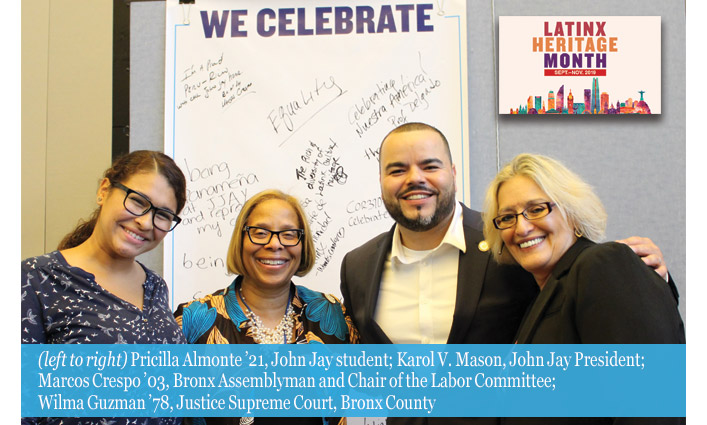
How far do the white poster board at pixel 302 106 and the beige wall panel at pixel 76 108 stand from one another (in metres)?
0.39

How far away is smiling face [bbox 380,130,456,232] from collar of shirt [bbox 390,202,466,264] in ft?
0.16

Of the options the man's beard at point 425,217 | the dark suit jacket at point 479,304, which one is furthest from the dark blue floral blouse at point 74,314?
the man's beard at point 425,217

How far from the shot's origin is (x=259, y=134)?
2.64 metres

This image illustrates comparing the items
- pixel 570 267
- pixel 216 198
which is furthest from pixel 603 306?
pixel 216 198

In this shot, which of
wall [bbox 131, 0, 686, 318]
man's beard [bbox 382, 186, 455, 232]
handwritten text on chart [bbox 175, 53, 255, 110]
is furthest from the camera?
handwritten text on chart [bbox 175, 53, 255, 110]

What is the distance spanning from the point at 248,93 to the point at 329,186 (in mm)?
641

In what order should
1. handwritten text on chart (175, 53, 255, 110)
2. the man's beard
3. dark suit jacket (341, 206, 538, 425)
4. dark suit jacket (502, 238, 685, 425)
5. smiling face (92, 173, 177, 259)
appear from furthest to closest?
handwritten text on chart (175, 53, 255, 110), the man's beard, dark suit jacket (341, 206, 538, 425), smiling face (92, 173, 177, 259), dark suit jacket (502, 238, 685, 425)

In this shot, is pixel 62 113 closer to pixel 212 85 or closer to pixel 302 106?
pixel 212 85

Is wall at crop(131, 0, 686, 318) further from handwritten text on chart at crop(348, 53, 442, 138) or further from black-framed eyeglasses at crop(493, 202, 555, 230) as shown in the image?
black-framed eyeglasses at crop(493, 202, 555, 230)

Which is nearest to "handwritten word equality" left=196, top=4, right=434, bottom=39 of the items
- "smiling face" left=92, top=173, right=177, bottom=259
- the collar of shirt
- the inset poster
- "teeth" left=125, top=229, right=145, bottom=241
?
the inset poster

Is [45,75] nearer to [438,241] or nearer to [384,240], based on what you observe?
[384,240]

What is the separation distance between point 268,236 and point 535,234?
0.90m

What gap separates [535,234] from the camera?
1.50 m

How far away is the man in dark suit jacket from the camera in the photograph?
175cm
